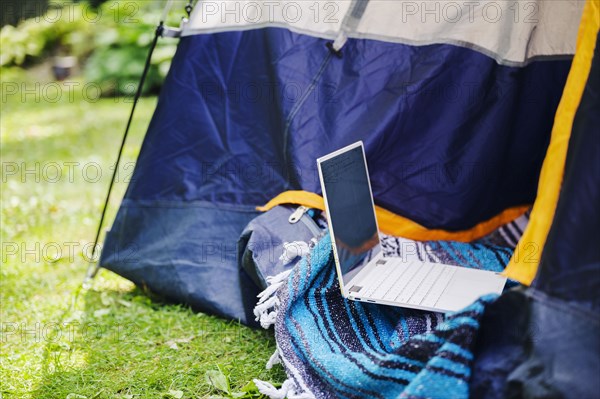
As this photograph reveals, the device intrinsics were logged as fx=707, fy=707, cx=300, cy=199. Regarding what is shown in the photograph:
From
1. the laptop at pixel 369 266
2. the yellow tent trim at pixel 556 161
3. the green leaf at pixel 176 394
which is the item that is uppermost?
the yellow tent trim at pixel 556 161

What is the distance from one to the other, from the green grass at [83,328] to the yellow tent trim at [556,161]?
916 mm

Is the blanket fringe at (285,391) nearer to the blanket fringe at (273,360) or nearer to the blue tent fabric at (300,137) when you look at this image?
the blanket fringe at (273,360)

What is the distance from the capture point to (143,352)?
261cm

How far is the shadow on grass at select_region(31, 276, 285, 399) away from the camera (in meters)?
2.38

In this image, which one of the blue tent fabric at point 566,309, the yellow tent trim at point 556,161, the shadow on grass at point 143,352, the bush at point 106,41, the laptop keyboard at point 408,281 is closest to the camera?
the blue tent fabric at point 566,309

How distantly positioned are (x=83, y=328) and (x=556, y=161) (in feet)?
6.14

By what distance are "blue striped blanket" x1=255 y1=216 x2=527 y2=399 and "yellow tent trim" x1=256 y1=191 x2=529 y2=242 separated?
0.17 m

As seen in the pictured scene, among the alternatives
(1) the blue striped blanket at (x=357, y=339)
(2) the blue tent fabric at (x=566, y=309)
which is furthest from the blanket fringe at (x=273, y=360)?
(2) the blue tent fabric at (x=566, y=309)

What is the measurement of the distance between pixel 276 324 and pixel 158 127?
113cm

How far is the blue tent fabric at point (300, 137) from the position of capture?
109 inches

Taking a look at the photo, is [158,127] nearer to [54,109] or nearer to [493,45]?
[493,45]

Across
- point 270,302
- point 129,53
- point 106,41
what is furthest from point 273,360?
point 106,41

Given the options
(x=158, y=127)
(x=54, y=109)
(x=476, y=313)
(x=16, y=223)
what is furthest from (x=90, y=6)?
(x=476, y=313)

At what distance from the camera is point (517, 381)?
1.68m
